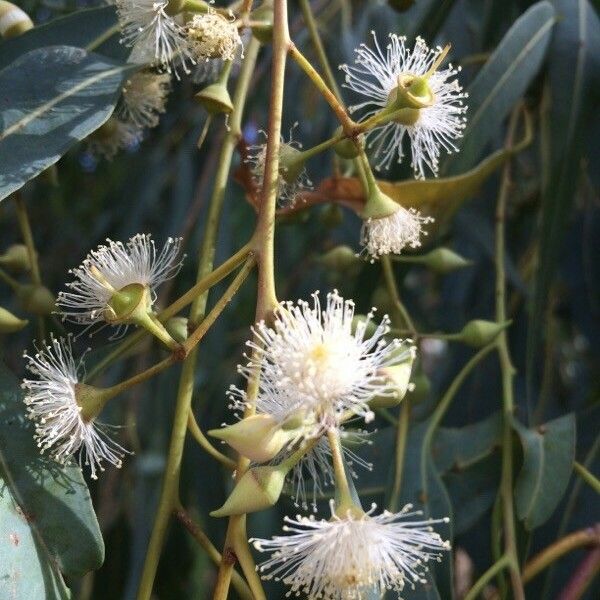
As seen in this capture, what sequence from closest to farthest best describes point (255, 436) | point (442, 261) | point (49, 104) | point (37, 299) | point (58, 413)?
point (255, 436) → point (58, 413) → point (49, 104) → point (37, 299) → point (442, 261)

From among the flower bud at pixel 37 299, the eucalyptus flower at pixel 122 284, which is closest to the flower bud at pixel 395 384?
the eucalyptus flower at pixel 122 284

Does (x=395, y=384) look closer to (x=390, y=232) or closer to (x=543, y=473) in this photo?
(x=390, y=232)

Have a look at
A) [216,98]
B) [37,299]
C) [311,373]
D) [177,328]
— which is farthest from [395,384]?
[37,299]

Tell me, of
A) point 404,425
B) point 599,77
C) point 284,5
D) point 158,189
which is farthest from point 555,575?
point 158,189

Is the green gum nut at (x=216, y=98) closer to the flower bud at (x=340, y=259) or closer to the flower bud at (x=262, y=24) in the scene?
the flower bud at (x=262, y=24)

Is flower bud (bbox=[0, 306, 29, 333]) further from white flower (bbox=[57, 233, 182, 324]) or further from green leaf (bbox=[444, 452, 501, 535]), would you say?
green leaf (bbox=[444, 452, 501, 535])
